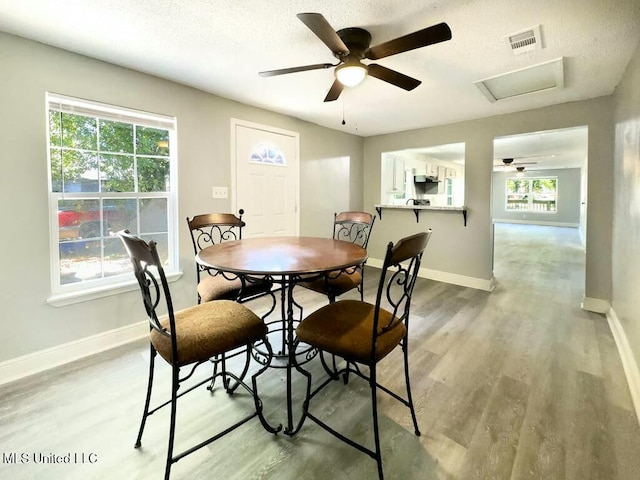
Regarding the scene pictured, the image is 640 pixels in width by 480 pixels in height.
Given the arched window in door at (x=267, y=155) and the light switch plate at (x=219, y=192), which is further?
the arched window in door at (x=267, y=155)

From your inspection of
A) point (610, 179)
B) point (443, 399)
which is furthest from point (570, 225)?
point (443, 399)

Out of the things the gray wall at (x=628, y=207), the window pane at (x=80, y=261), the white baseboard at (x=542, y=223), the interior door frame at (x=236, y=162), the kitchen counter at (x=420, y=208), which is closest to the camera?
the gray wall at (x=628, y=207)

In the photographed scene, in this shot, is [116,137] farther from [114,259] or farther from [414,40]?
[414,40]

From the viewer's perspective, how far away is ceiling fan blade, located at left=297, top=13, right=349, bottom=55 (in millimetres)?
1418

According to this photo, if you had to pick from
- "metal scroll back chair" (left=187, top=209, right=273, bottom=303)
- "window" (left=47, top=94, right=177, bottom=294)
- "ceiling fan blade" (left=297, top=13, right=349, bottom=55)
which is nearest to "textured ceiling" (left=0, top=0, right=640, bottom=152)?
"ceiling fan blade" (left=297, top=13, right=349, bottom=55)

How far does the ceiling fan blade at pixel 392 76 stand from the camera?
1.92 m

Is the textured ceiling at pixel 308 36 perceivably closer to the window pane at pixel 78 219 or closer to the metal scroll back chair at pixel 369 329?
the window pane at pixel 78 219

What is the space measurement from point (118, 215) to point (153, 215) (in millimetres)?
280

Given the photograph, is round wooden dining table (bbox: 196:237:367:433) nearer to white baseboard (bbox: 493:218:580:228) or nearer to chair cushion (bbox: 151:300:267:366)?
chair cushion (bbox: 151:300:267:366)

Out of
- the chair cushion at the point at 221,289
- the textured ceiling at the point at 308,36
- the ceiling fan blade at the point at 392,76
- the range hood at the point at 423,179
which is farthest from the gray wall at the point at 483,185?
the chair cushion at the point at 221,289

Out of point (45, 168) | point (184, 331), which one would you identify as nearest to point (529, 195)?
point (184, 331)

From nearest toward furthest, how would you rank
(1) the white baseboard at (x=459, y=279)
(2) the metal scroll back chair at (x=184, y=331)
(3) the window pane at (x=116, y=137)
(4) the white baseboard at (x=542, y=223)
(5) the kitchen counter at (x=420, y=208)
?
(2) the metal scroll back chair at (x=184, y=331) → (3) the window pane at (x=116, y=137) → (1) the white baseboard at (x=459, y=279) → (5) the kitchen counter at (x=420, y=208) → (4) the white baseboard at (x=542, y=223)

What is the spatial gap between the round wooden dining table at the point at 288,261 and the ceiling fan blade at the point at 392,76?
1155 mm

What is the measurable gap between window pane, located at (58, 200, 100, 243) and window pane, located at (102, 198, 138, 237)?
6cm
